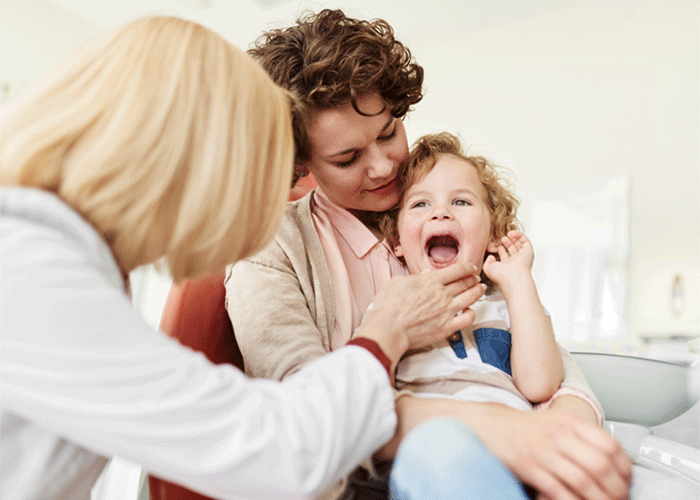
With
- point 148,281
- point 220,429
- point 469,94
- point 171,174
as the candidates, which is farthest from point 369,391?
point 469,94

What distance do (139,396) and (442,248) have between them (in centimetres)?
73

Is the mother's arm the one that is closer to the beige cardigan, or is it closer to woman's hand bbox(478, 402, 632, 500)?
the beige cardigan

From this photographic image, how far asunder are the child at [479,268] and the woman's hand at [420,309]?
84mm

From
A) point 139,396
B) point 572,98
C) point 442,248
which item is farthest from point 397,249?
point 572,98

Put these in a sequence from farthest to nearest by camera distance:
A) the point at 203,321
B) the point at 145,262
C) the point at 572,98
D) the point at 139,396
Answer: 1. the point at 572,98
2. the point at 203,321
3. the point at 145,262
4. the point at 139,396

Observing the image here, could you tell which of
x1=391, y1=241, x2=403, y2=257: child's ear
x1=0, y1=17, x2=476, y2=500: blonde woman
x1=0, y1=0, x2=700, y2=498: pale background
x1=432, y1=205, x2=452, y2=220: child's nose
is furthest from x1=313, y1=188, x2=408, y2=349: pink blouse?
x1=0, y1=0, x2=700, y2=498: pale background

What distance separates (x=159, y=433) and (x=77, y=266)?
166 millimetres

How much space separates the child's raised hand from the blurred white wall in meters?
2.25

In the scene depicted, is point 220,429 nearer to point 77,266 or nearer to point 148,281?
point 77,266

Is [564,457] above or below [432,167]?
below

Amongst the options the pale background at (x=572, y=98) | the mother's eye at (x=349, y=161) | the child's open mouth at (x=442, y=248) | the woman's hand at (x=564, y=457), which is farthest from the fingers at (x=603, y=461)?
the pale background at (x=572, y=98)

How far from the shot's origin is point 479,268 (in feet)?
3.64

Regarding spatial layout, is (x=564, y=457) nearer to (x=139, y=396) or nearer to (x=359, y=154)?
(x=139, y=396)

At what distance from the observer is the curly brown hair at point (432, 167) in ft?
3.74
